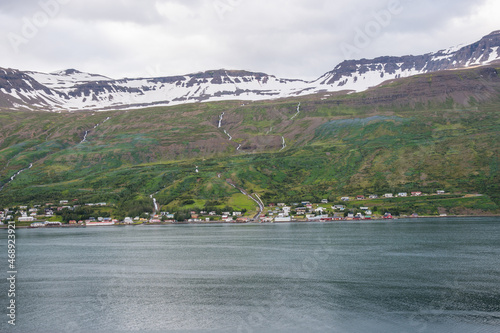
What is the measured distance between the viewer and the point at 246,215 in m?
138

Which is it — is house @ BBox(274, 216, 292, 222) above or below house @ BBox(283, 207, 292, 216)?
below

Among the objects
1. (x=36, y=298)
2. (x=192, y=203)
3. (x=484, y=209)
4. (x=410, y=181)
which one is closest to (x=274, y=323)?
(x=36, y=298)

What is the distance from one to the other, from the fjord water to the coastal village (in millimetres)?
36139

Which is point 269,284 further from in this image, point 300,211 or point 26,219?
point 26,219

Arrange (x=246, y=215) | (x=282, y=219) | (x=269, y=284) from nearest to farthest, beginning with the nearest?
(x=269, y=284), (x=282, y=219), (x=246, y=215)

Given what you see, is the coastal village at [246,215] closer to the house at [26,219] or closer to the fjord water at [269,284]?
the house at [26,219]

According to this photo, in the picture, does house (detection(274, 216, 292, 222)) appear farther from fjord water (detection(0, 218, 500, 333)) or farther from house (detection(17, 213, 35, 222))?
house (detection(17, 213, 35, 222))

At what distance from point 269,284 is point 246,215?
275 ft

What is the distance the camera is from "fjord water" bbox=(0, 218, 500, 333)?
1594 inches

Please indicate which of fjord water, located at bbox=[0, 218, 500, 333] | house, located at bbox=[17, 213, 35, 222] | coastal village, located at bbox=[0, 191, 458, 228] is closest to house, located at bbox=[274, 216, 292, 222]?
coastal village, located at bbox=[0, 191, 458, 228]

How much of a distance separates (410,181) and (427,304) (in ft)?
388

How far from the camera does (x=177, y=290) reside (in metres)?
52.8

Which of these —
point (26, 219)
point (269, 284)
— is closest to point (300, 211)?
point (269, 284)

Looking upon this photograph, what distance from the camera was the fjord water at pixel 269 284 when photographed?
133 ft
